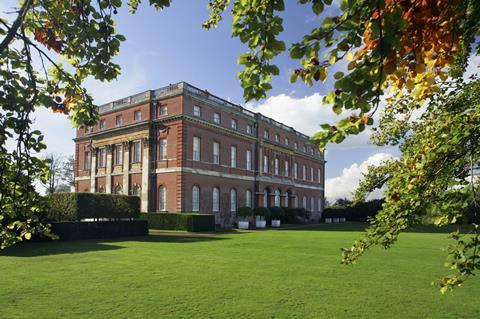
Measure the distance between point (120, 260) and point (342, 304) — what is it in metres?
8.24

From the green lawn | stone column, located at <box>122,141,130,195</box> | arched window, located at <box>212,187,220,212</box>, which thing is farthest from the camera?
arched window, located at <box>212,187,220,212</box>

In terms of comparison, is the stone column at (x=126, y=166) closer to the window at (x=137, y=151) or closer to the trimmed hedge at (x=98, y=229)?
the window at (x=137, y=151)

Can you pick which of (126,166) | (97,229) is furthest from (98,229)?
(126,166)

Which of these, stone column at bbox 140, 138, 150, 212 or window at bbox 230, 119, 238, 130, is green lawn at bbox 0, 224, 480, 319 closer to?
stone column at bbox 140, 138, 150, 212

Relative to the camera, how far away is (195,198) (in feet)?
112

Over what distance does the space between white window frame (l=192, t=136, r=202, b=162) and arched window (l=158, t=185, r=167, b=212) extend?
3835mm

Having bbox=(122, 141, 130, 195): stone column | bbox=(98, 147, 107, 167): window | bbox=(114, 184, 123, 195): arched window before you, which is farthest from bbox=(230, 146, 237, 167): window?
bbox=(98, 147, 107, 167): window

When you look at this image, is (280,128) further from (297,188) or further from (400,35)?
(400,35)

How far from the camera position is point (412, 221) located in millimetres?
3600

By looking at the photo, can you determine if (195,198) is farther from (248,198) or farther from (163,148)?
(248,198)

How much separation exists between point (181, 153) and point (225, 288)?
2480 cm

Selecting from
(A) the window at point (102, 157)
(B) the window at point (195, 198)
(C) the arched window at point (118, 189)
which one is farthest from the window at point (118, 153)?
(B) the window at point (195, 198)

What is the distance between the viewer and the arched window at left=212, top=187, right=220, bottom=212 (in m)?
36.2

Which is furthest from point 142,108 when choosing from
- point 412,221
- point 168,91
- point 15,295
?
point 412,221
